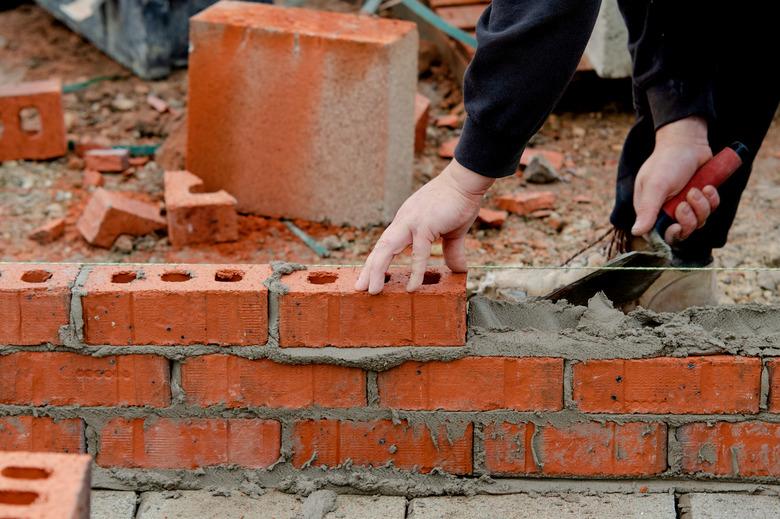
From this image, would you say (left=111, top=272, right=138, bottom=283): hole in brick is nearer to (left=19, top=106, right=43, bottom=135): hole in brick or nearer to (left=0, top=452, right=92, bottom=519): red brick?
(left=0, top=452, right=92, bottom=519): red brick

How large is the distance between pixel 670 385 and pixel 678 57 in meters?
1.01

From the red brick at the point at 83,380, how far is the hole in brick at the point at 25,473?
0.99m

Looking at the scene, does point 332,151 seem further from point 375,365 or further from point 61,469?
point 61,469

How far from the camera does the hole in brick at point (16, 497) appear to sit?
1644mm

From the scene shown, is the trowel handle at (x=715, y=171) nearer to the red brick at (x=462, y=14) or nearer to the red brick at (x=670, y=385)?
the red brick at (x=670, y=385)

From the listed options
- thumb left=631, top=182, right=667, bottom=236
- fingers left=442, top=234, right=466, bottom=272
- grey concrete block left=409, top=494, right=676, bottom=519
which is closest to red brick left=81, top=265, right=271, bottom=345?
fingers left=442, top=234, right=466, bottom=272

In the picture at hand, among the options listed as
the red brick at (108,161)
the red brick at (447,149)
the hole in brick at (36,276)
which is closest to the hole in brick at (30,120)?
the red brick at (108,161)

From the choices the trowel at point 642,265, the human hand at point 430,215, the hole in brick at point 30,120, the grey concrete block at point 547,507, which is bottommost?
the hole in brick at point 30,120

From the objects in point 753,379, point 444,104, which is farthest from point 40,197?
point 753,379

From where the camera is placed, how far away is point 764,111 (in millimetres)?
3305

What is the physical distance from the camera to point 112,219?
14.6 feet

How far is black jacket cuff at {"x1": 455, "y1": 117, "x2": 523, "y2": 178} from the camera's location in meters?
2.37

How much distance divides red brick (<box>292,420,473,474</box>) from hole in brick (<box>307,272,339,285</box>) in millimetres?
356

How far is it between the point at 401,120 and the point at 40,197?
1728 millimetres
